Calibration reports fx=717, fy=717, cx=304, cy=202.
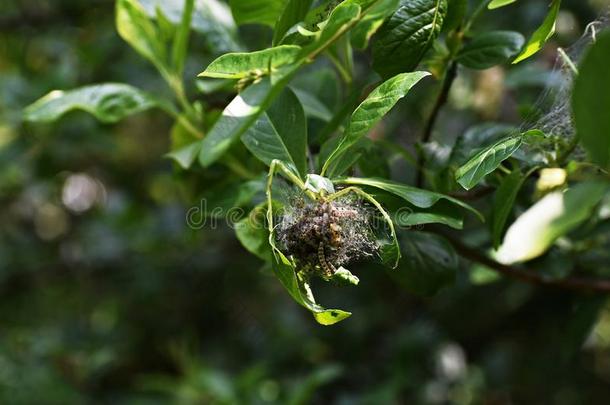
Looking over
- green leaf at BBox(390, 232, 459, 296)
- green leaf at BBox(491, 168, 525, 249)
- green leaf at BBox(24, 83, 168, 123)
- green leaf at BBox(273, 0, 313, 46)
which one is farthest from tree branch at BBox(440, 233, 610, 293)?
green leaf at BBox(24, 83, 168, 123)

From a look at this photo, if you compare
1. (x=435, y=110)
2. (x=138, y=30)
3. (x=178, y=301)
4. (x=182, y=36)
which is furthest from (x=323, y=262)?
(x=178, y=301)

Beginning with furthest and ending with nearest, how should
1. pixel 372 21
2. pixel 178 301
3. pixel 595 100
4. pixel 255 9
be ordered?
Answer: pixel 178 301, pixel 255 9, pixel 372 21, pixel 595 100

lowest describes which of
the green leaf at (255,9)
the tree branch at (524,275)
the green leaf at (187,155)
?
the tree branch at (524,275)

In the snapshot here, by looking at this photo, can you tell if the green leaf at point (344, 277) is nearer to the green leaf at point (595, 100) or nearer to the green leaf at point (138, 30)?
the green leaf at point (595, 100)

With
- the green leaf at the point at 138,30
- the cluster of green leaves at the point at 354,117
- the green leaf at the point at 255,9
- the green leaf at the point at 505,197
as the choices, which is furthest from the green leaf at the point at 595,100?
the green leaf at the point at 138,30

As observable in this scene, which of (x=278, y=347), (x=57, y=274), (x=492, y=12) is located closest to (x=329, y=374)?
(x=278, y=347)

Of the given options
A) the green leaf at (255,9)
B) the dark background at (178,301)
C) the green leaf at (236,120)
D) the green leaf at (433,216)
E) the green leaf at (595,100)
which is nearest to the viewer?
the green leaf at (595,100)

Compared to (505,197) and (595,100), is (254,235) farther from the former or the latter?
(595,100)

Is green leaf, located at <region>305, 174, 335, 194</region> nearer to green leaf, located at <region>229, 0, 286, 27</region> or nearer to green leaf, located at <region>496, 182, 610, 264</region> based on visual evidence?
green leaf, located at <region>496, 182, 610, 264</region>
